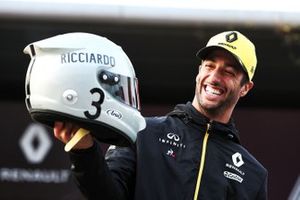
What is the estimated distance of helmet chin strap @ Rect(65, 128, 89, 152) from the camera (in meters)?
1.97

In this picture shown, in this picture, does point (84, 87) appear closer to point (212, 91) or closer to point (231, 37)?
point (212, 91)

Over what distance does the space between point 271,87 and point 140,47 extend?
0.98 metres

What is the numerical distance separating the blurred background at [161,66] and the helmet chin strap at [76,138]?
2.84 metres

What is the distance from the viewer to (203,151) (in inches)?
98.4

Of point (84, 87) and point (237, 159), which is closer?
point (84, 87)

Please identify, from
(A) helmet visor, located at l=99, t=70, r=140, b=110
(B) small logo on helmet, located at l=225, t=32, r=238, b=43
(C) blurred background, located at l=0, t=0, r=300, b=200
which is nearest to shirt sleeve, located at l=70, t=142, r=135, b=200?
(A) helmet visor, located at l=99, t=70, r=140, b=110

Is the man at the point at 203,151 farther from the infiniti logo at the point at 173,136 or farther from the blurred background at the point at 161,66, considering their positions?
the blurred background at the point at 161,66

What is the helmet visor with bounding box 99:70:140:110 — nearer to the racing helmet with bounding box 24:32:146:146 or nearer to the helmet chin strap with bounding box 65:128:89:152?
the racing helmet with bounding box 24:32:146:146

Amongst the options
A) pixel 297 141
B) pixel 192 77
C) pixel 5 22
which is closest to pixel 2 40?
pixel 5 22

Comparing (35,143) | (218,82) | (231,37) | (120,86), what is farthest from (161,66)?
(120,86)

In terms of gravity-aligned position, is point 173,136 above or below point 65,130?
below

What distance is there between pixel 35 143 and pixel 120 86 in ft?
10.9

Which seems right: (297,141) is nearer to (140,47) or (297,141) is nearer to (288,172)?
(288,172)

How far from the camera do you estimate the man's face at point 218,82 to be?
255cm
